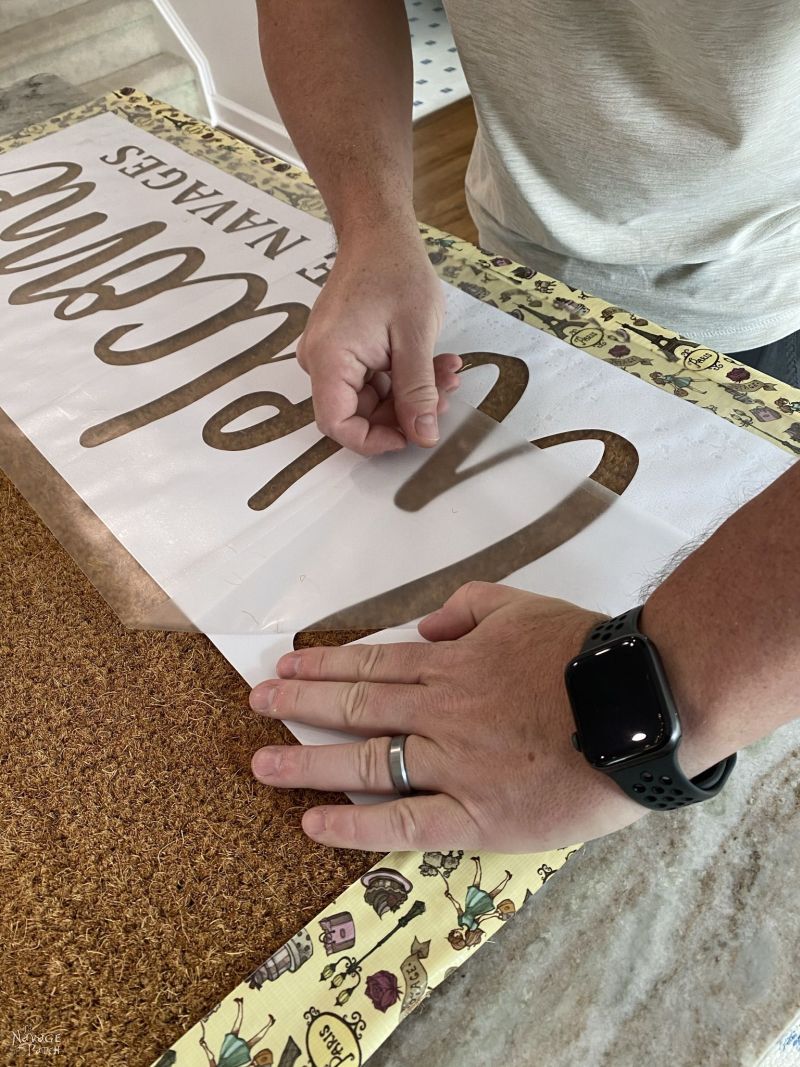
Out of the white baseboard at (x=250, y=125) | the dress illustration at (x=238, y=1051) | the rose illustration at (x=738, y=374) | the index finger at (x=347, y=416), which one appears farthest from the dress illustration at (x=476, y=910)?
the white baseboard at (x=250, y=125)

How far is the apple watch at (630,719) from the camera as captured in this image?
0.39 metres

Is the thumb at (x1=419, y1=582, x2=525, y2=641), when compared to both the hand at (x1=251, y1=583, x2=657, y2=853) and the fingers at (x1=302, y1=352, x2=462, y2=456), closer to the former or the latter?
the hand at (x1=251, y1=583, x2=657, y2=853)

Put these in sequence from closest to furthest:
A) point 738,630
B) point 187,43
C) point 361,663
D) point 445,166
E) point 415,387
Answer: point 738,630 < point 361,663 < point 415,387 < point 187,43 < point 445,166

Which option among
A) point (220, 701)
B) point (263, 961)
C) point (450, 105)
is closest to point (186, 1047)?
point (263, 961)

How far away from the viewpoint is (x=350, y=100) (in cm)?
75

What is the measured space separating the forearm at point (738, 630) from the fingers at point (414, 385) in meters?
0.29

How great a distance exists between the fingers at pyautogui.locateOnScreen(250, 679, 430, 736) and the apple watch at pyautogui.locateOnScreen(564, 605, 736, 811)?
10 cm

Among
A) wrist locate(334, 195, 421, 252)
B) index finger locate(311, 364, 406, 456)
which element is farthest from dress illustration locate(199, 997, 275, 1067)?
wrist locate(334, 195, 421, 252)

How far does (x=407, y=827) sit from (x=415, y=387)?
35cm

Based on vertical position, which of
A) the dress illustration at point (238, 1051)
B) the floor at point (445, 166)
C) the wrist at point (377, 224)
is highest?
the wrist at point (377, 224)

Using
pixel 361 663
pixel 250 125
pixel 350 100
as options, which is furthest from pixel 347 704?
pixel 250 125

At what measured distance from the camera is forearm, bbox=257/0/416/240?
2.40 ft

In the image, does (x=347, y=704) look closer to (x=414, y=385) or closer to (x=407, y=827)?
(x=407, y=827)

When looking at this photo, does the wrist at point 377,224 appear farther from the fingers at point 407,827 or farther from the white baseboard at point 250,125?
the white baseboard at point 250,125
